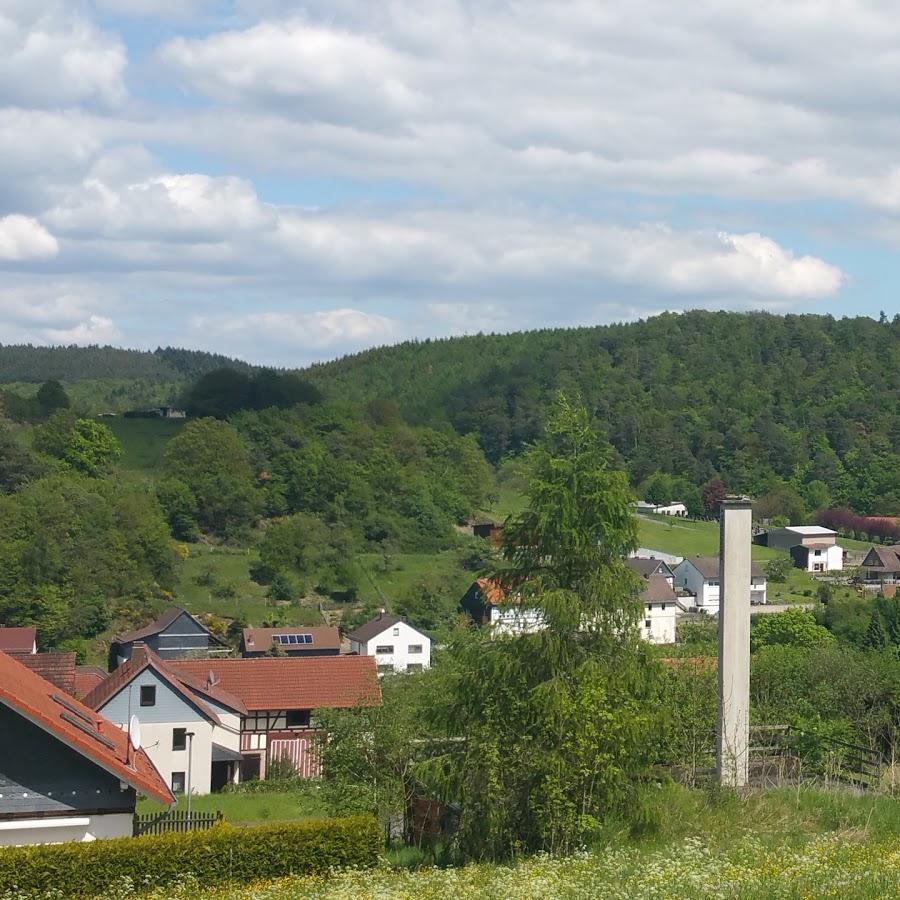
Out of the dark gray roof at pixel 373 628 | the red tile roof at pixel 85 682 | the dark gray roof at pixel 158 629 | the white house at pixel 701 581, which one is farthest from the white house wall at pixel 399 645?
the white house at pixel 701 581

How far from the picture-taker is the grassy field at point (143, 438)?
110938 millimetres

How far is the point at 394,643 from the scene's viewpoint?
6325cm

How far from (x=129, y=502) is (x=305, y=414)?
34.1 metres

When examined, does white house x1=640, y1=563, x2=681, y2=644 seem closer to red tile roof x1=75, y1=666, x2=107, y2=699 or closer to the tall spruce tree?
red tile roof x1=75, y1=666, x2=107, y2=699

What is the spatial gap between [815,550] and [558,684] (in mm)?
89050

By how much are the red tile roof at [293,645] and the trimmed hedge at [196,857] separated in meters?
47.7

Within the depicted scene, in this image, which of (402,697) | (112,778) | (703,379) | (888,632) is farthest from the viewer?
(703,379)

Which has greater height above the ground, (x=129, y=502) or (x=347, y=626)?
(x=129, y=502)

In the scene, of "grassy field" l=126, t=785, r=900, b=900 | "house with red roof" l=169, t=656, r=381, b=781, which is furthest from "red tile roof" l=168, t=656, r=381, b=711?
"grassy field" l=126, t=785, r=900, b=900

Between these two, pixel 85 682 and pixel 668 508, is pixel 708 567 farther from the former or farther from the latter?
pixel 85 682

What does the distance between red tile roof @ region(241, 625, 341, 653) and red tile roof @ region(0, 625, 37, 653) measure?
1108cm

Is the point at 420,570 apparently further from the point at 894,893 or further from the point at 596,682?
the point at 894,893

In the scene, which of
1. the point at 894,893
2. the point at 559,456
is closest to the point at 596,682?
the point at 559,456

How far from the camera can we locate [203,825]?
17625mm
